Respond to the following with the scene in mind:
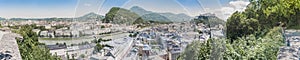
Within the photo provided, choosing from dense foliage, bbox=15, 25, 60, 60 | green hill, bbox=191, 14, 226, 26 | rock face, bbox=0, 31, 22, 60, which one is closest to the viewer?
rock face, bbox=0, 31, 22, 60

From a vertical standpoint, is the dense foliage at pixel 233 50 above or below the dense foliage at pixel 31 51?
above

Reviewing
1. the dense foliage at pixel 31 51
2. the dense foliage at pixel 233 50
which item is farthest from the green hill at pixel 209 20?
the dense foliage at pixel 31 51

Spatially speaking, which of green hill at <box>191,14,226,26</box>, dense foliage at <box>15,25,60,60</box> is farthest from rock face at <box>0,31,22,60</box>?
green hill at <box>191,14,226,26</box>

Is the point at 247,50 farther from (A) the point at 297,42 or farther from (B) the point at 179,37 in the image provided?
(B) the point at 179,37

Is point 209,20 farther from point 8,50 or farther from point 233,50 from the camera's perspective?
point 8,50

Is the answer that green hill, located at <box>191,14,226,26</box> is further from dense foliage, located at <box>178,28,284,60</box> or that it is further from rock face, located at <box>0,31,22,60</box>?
rock face, located at <box>0,31,22,60</box>

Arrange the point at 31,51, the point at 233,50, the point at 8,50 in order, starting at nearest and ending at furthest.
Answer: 1. the point at 8,50
2. the point at 233,50
3. the point at 31,51

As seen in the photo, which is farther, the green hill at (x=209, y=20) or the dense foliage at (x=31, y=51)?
the dense foliage at (x=31, y=51)

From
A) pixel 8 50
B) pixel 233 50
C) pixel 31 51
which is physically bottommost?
pixel 31 51

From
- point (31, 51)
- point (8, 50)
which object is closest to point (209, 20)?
point (8, 50)

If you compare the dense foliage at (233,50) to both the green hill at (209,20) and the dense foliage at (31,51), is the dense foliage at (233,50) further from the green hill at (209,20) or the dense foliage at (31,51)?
the dense foliage at (31,51)

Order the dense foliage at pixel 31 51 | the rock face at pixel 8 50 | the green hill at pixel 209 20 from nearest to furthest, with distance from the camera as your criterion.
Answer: the rock face at pixel 8 50 → the green hill at pixel 209 20 → the dense foliage at pixel 31 51
